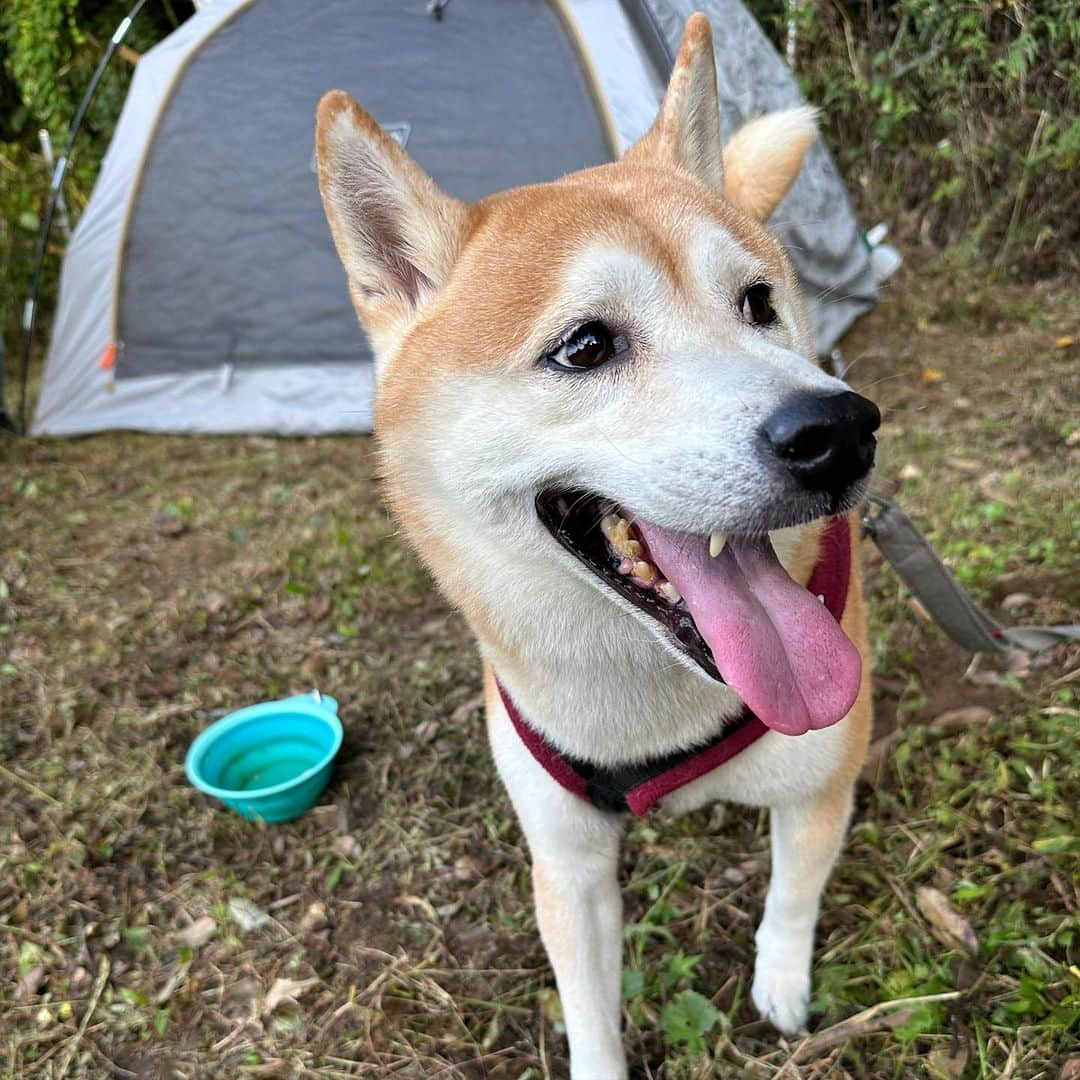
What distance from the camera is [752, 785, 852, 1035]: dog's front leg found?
1.66m

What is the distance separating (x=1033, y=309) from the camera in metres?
5.02

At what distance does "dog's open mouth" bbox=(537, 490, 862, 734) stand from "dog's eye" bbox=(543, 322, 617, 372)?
0.67 feet

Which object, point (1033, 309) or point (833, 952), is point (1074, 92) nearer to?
point (1033, 309)

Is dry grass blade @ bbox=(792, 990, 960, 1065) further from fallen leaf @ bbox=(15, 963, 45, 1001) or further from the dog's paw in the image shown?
fallen leaf @ bbox=(15, 963, 45, 1001)

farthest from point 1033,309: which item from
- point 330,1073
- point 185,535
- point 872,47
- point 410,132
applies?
point 330,1073

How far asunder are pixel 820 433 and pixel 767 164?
147 centimetres

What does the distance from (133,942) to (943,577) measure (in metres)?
2.23

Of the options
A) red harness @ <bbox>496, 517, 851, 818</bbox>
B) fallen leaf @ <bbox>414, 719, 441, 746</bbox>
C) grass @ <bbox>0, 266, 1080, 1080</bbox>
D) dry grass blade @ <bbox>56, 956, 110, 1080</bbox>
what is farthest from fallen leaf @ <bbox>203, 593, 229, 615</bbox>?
red harness @ <bbox>496, 517, 851, 818</bbox>

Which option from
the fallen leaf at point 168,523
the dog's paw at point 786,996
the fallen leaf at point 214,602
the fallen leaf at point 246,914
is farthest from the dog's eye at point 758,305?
the fallen leaf at point 168,523

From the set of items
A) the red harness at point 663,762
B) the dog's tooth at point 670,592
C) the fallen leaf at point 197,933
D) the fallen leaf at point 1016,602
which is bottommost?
the fallen leaf at point 1016,602

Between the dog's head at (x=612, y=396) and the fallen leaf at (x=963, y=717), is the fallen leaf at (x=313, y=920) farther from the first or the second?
the fallen leaf at (x=963, y=717)

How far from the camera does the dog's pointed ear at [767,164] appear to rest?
7.60 feet

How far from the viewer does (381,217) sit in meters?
1.68

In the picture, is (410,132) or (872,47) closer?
(410,132)
